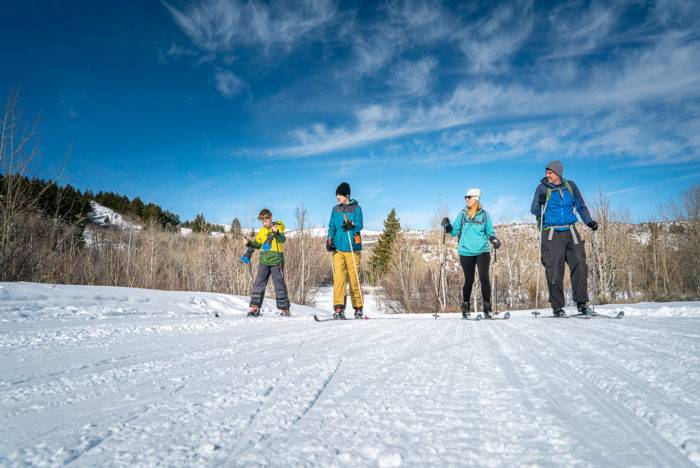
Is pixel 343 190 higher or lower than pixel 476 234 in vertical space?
higher

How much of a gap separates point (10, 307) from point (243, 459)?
4.48 m

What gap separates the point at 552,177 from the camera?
18.5 ft

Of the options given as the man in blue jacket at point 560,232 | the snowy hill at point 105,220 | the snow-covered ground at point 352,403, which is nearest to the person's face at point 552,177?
the man in blue jacket at point 560,232

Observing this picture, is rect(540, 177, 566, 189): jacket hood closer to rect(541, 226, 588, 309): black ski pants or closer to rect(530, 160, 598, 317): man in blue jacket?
rect(530, 160, 598, 317): man in blue jacket

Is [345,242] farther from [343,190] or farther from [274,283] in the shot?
[274,283]

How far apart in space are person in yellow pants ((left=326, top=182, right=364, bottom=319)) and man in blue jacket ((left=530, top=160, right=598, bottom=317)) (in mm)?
2834

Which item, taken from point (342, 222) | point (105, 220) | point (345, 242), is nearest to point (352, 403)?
point (345, 242)

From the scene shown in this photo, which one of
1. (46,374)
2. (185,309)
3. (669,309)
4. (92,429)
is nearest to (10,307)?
(185,309)

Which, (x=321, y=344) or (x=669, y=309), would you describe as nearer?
(x=321, y=344)

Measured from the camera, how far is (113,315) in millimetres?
4266

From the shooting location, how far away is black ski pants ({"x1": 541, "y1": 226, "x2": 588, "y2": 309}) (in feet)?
17.3

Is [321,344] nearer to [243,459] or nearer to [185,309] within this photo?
[243,459]

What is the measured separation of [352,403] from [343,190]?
17.2 feet

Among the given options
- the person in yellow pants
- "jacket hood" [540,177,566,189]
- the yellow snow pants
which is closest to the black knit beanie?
the person in yellow pants
